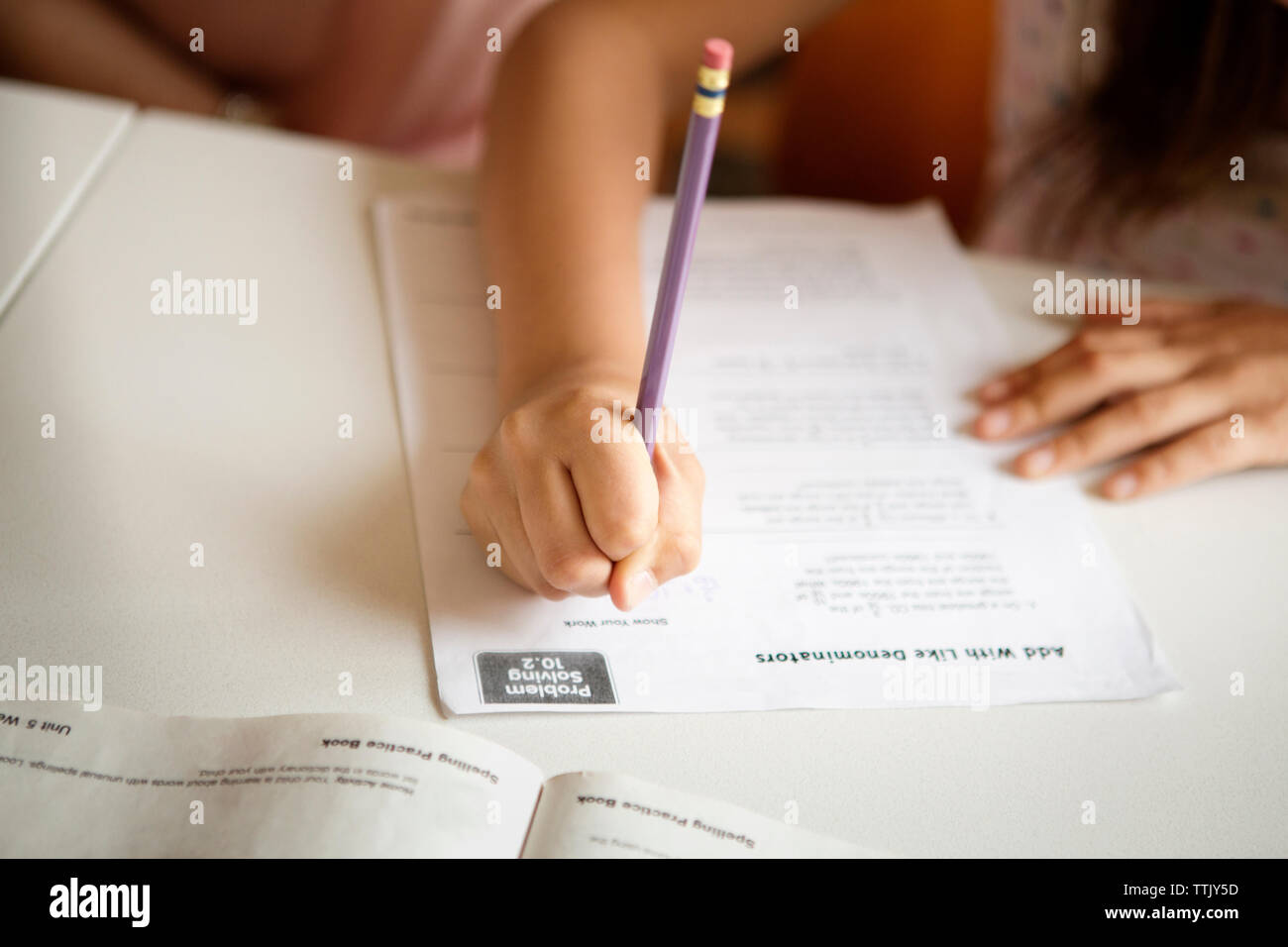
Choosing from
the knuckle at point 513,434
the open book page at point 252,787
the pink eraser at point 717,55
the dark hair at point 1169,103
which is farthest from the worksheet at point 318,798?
the dark hair at point 1169,103

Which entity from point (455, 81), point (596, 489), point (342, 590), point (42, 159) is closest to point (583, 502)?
point (596, 489)

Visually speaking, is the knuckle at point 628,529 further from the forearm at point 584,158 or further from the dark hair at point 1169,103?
the dark hair at point 1169,103

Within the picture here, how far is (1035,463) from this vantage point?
56 centimetres

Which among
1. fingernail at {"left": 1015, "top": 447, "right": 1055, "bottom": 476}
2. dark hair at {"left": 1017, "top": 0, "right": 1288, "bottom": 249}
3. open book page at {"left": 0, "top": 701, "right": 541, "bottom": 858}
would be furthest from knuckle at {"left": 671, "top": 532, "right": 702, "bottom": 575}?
dark hair at {"left": 1017, "top": 0, "right": 1288, "bottom": 249}

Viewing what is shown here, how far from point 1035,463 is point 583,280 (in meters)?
0.26

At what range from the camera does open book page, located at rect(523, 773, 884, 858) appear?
37cm

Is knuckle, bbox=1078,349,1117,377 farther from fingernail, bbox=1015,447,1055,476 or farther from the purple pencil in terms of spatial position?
the purple pencil

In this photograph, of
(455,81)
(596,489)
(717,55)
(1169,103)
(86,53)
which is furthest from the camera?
(455,81)

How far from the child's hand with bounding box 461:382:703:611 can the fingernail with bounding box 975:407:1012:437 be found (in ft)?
0.63

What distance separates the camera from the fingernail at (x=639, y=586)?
43 cm

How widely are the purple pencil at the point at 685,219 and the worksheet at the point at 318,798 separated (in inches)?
5.6

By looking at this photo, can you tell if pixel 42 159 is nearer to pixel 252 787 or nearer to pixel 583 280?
pixel 583 280
